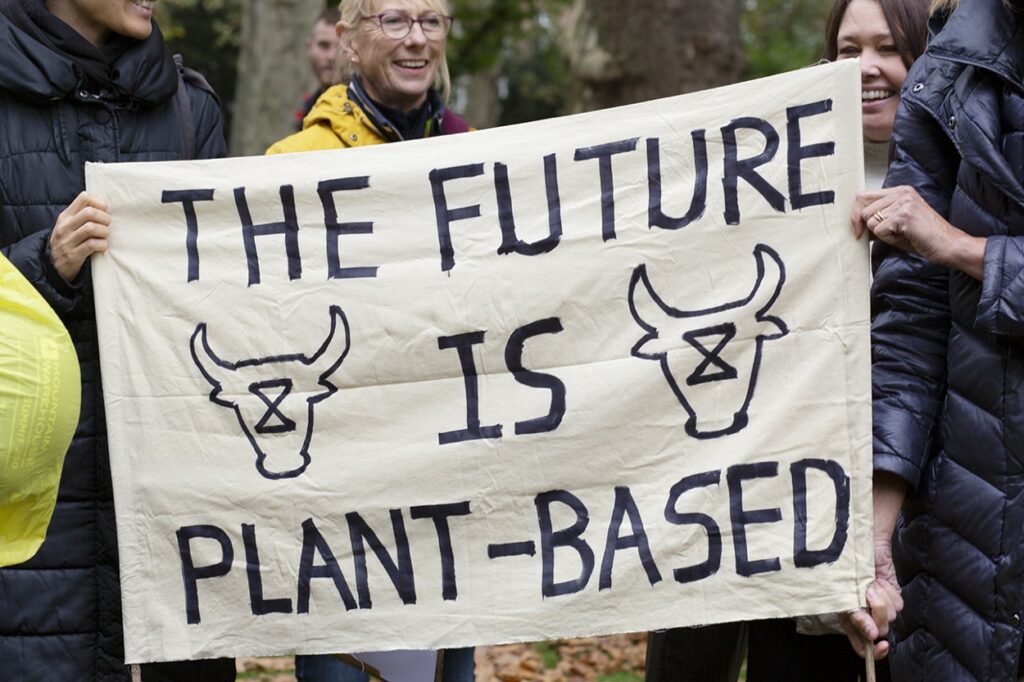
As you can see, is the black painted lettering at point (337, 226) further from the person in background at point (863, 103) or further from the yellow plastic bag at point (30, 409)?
the person in background at point (863, 103)

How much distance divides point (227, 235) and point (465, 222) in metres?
0.56

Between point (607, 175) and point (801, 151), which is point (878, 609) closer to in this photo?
point (801, 151)

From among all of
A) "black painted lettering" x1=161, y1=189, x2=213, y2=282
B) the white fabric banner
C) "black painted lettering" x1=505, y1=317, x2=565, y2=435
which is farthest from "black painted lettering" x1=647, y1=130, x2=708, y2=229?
"black painted lettering" x1=161, y1=189, x2=213, y2=282

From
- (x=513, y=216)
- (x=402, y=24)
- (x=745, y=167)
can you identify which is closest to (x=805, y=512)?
(x=745, y=167)

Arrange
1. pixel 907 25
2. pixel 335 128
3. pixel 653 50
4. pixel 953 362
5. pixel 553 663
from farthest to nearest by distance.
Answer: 1. pixel 653 50
2. pixel 553 663
3. pixel 335 128
4. pixel 907 25
5. pixel 953 362

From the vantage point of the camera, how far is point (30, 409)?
9.70 feet

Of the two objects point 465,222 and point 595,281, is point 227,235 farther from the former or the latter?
point 595,281

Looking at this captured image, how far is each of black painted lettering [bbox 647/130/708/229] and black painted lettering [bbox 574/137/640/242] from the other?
0.06 m

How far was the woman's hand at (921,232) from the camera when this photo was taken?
2.81 meters

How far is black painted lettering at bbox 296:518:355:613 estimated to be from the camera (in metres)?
3.32

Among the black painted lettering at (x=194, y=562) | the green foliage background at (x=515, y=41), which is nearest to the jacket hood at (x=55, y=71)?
the black painted lettering at (x=194, y=562)

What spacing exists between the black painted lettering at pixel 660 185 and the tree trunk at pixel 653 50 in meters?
4.35

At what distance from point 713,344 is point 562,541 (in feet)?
1.81

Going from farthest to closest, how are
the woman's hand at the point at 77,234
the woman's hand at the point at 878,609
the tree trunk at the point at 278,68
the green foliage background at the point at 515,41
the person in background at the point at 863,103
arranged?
the green foliage background at the point at 515,41 < the tree trunk at the point at 278,68 < the person in background at the point at 863,103 < the woman's hand at the point at 77,234 < the woman's hand at the point at 878,609
